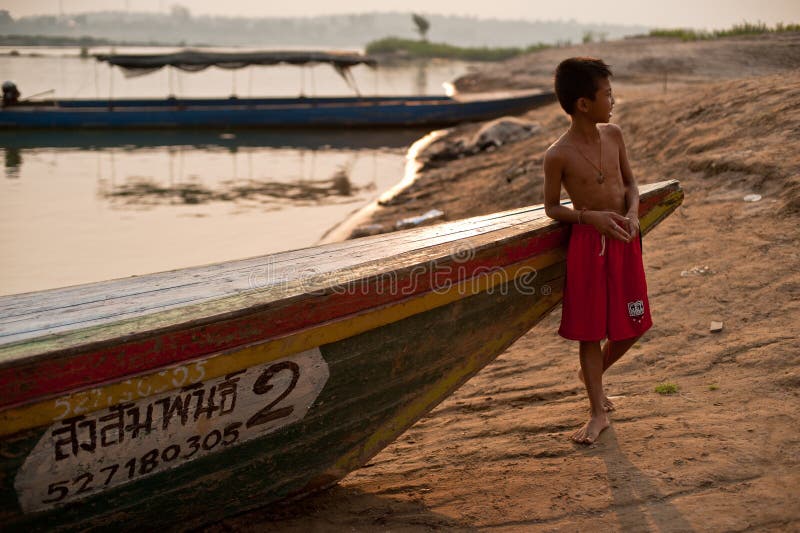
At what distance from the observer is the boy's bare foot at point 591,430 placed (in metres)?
3.02

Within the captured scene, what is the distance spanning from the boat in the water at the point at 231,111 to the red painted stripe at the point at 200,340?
16.6 m

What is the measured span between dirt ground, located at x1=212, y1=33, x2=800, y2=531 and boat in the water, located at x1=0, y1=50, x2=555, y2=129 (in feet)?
42.7

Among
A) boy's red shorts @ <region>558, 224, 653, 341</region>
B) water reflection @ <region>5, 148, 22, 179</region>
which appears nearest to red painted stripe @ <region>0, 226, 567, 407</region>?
boy's red shorts @ <region>558, 224, 653, 341</region>

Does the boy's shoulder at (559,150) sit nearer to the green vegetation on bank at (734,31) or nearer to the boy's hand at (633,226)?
the boy's hand at (633,226)

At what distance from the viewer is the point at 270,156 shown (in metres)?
16.0

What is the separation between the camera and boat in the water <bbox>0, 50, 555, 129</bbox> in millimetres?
18500

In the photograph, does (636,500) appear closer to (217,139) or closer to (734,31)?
(217,139)

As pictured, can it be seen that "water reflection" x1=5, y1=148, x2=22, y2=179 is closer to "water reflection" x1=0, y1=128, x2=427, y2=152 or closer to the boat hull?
"water reflection" x1=0, y1=128, x2=427, y2=152

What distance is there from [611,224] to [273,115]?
676 inches

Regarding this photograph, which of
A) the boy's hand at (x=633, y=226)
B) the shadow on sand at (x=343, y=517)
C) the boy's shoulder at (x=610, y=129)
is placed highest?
the boy's shoulder at (x=610, y=129)

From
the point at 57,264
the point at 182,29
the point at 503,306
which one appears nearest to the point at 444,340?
the point at 503,306

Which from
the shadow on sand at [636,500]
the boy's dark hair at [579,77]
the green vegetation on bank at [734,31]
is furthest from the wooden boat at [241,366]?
the green vegetation on bank at [734,31]

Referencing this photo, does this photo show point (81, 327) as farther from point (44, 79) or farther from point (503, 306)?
point (44, 79)

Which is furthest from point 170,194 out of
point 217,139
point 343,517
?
point 343,517
